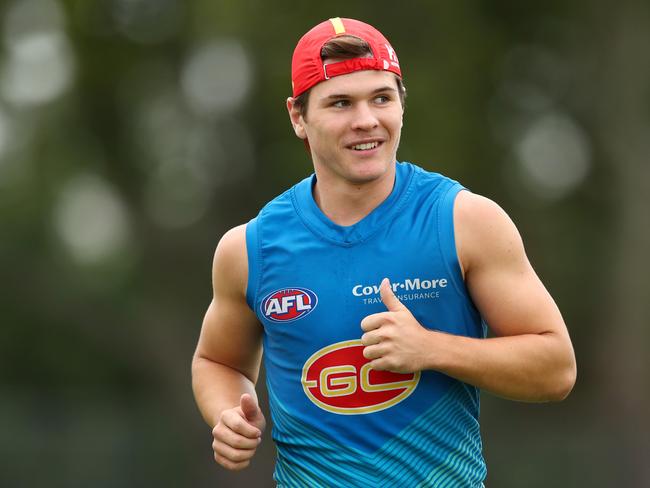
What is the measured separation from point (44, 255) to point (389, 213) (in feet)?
67.0

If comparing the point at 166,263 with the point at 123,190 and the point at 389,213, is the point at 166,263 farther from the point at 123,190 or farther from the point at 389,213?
the point at 389,213

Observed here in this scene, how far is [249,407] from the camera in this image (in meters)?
4.61

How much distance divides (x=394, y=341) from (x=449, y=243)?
1.58ft

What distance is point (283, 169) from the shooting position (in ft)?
70.8

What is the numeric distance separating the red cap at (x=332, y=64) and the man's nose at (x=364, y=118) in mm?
150

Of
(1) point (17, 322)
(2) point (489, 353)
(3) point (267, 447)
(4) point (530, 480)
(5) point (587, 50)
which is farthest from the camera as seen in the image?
(1) point (17, 322)

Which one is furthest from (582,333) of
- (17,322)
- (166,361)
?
(17,322)

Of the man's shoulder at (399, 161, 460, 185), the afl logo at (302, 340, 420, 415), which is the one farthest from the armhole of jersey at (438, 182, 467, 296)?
the afl logo at (302, 340, 420, 415)

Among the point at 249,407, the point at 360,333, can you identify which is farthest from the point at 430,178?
the point at 249,407

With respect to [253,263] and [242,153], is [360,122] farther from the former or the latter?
[242,153]

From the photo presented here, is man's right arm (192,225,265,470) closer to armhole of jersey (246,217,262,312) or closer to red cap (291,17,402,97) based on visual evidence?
armhole of jersey (246,217,262,312)

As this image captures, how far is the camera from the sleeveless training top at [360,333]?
4.61 meters

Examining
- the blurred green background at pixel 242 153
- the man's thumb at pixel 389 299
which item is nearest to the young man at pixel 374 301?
the man's thumb at pixel 389 299

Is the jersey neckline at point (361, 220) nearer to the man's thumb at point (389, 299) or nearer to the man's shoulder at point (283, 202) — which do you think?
the man's shoulder at point (283, 202)
